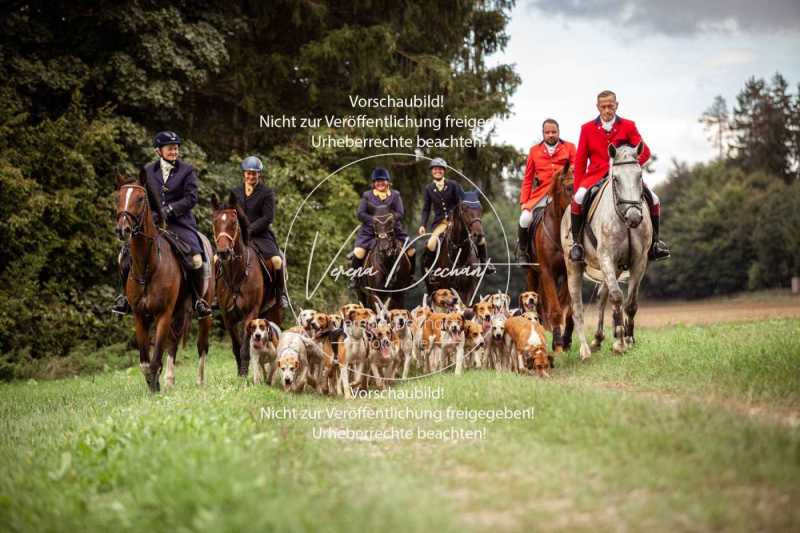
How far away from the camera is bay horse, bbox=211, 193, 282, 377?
37.2 ft

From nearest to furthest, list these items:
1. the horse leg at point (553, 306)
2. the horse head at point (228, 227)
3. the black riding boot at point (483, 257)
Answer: the horse head at point (228, 227)
the horse leg at point (553, 306)
the black riding boot at point (483, 257)

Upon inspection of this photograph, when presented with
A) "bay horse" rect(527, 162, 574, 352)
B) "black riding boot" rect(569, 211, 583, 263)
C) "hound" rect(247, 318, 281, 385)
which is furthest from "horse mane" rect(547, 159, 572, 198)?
"hound" rect(247, 318, 281, 385)

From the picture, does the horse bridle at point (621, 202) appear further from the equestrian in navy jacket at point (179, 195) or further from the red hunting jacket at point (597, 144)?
the equestrian in navy jacket at point (179, 195)

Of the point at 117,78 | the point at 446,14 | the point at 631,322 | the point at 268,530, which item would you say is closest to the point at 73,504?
the point at 268,530

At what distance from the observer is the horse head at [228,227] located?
11102mm

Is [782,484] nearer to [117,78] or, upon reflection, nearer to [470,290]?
[470,290]

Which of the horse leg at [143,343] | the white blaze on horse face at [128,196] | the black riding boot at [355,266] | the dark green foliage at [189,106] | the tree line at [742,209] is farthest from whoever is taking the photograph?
the tree line at [742,209]

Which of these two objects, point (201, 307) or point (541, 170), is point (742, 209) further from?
point (201, 307)

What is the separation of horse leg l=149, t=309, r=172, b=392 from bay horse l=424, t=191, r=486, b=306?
4.85 metres

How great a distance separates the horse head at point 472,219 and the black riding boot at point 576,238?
154 cm

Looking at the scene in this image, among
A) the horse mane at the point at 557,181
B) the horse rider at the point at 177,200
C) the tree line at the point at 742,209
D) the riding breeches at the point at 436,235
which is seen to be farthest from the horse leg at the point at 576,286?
the tree line at the point at 742,209

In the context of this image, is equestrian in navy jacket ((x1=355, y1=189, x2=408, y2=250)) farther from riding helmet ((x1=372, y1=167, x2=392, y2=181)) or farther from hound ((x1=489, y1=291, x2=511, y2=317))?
hound ((x1=489, y1=291, x2=511, y2=317))

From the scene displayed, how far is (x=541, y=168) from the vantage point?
1372cm

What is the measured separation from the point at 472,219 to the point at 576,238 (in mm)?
1823
